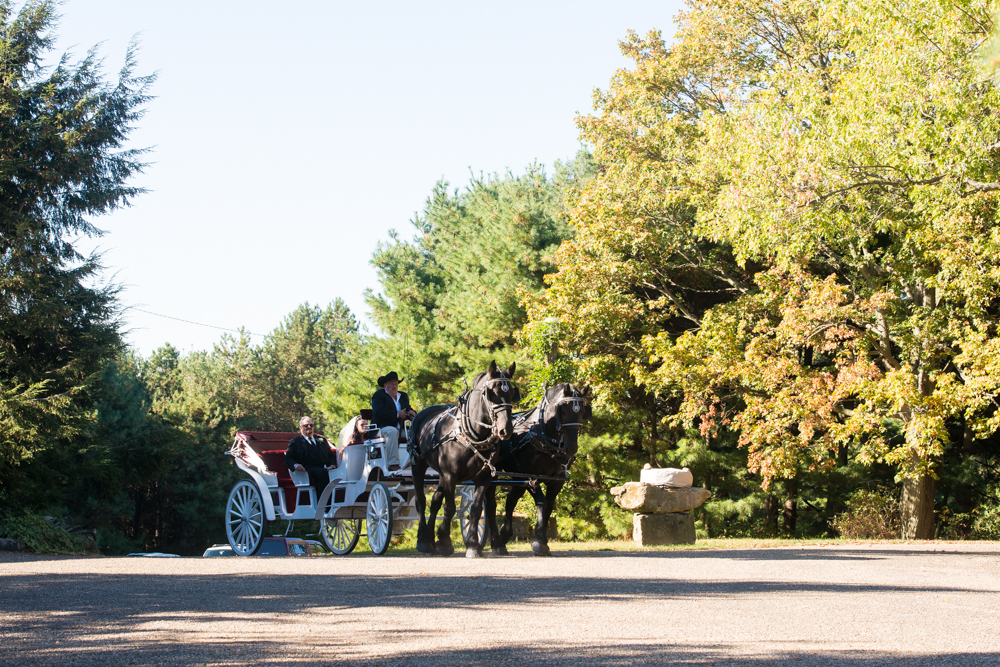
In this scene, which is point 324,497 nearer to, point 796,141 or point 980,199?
point 796,141

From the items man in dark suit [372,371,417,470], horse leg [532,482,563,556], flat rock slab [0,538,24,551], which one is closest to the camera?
horse leg [532,482,563,556]

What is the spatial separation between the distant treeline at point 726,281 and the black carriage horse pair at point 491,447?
609 cm

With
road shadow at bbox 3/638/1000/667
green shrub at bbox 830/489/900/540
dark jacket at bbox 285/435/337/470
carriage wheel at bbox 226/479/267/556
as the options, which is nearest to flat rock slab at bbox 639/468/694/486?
dark jacket at bbox 285/435/337/470

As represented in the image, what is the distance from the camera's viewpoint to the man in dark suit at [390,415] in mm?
11914

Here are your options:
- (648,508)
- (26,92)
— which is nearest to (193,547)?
(26,92)

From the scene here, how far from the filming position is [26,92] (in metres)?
20.2

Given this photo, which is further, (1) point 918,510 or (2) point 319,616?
(1) point 918,510

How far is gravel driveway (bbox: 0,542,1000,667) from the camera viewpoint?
15.1 ft

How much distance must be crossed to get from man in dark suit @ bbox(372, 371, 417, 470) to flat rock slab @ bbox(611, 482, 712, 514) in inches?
176

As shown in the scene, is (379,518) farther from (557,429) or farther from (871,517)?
(871,517)

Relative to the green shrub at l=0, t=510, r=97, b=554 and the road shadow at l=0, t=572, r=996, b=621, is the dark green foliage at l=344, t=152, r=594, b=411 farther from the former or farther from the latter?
the road shadow at l=0, t=572, r=996, b=621

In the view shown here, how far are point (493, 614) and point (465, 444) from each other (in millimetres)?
4818

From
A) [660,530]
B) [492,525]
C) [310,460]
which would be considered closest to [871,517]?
[660,530]

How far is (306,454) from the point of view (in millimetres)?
12492
